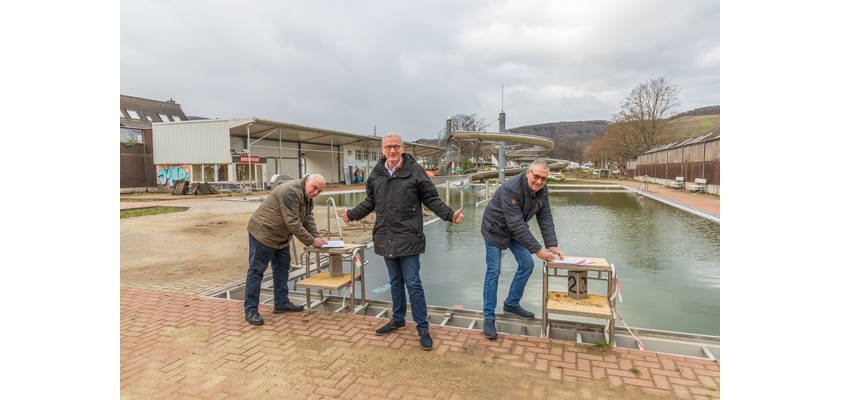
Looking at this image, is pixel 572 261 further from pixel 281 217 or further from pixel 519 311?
pixel 281 217

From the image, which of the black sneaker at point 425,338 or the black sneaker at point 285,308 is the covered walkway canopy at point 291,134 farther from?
the black sneaker at point 425,338

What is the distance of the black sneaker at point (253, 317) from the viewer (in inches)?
161

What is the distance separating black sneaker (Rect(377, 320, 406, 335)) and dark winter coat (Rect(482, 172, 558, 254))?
1.12m

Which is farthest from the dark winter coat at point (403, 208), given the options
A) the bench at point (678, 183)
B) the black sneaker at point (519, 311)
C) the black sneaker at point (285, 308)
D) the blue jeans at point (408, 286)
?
the bench at point (678, 183)

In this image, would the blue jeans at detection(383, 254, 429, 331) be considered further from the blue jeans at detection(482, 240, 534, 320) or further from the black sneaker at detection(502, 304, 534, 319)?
the black sneaker at detection(502, 304, 534, 319)

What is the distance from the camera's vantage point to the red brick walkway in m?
2.84

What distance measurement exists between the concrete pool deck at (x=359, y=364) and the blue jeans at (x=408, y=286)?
20 centimetres

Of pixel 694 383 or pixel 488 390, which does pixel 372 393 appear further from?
pixel 694 383

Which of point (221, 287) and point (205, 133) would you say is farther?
point (205, 133)

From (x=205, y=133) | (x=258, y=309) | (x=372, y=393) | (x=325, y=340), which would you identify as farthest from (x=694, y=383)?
(x=205, y=133)

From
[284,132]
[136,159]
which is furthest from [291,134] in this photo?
[136,159]

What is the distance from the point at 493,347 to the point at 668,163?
104ft

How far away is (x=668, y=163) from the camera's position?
99.0 ft

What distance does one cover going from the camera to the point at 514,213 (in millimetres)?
3842
